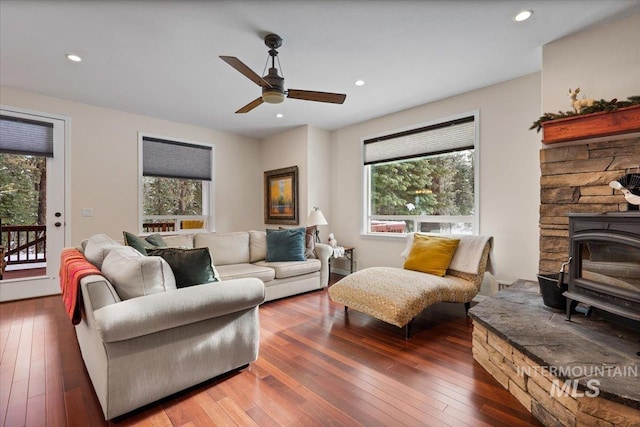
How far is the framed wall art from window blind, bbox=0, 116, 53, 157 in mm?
3190

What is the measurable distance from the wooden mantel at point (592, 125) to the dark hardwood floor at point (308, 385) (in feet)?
6.16

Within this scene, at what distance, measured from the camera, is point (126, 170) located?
14.2 feet

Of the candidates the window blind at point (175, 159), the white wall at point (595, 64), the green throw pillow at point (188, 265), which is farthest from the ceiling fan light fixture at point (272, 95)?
the window blind at point (175, 159)

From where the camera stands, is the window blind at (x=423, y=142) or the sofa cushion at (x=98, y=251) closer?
the sofa cushion at (x=98, y=251)

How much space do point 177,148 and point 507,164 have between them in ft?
15.9

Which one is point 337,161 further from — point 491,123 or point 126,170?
point 126,170

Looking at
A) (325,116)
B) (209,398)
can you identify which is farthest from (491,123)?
(209,398)

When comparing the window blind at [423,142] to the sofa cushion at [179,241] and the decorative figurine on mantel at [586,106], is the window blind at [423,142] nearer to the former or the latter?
the decorative figurine on mantel at [586,106]

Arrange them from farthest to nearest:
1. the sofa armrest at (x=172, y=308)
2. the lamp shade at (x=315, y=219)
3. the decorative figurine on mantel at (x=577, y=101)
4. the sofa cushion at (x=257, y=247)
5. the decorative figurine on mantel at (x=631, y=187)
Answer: the lamp shade at (x=315, y=219) → the sofa cushion at (x=257, y=247) → the decorative figurine on mantel at (x=577, y=101) → the decorative figurine on mantel at (x=631, y=187) → the sofa armrest at (x=172, y=308)

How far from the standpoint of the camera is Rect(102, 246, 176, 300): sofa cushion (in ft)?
5.41

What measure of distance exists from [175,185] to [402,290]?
167 inches

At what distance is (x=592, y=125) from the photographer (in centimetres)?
221

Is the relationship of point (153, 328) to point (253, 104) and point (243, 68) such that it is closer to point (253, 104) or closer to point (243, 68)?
point (243, 68)

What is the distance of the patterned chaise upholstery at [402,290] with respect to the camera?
244 centimetres
